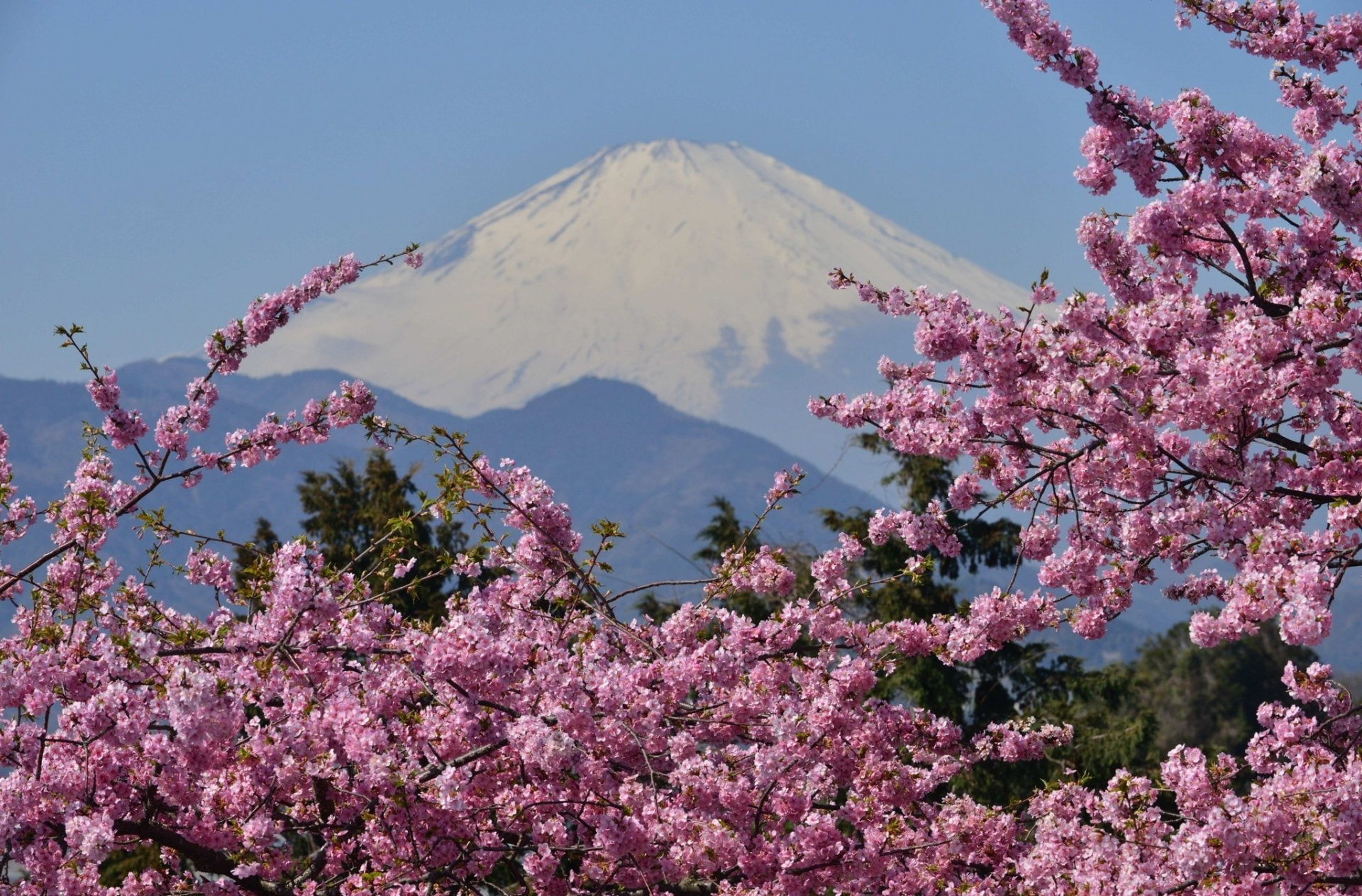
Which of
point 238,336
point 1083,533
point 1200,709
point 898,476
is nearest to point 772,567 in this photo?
point 1083,533

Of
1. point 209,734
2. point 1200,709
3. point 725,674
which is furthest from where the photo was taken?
point 1200,709

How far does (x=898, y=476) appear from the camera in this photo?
96.8 feet

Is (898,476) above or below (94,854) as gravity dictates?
above

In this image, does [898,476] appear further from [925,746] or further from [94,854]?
[94,854]

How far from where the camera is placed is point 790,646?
27.6 feet

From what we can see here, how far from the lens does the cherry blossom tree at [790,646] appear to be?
20.4 ft

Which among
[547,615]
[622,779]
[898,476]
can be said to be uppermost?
[898,476]

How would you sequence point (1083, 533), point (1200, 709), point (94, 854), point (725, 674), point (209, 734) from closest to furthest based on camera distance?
1. point (209, 734)
2. point (94, 854)
3. point (725, 674)
4. point (1083, 533)
5. point (1200, 709)

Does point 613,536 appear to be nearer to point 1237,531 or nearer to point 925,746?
point 925,746

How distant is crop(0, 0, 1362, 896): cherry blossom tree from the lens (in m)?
6.22

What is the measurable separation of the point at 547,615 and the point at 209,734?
2.95 metres

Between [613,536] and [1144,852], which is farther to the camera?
[613,536]

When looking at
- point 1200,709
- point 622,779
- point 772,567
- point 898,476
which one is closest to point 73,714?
point 622,779

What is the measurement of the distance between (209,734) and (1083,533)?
213 inches
